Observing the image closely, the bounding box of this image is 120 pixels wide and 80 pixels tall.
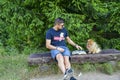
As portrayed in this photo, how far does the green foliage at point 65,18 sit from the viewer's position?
7160 millimetres

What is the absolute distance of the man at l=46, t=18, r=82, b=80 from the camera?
5.62 metres

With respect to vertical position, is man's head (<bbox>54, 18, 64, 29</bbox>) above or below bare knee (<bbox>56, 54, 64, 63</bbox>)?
above

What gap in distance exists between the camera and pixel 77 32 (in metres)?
7.27

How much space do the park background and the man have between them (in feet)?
3.27

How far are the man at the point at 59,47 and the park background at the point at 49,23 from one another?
3.27ft

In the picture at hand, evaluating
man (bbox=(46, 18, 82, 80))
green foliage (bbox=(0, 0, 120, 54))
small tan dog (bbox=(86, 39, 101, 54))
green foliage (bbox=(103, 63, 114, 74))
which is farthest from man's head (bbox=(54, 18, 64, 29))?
green foliage (bbox=(103, 63, 114, 74))

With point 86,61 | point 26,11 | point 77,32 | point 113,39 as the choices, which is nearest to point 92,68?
point 86,61

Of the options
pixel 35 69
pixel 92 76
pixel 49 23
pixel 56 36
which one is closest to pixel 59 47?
pixel 56 36

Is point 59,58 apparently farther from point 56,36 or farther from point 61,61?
point 56,36

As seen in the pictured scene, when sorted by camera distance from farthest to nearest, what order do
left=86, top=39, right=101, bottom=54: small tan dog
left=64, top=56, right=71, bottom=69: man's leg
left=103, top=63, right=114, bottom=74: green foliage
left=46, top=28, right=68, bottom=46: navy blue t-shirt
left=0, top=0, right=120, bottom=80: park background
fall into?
1. left=0, top=0, right=120, bottom=80: park background
2. left=86, top=39, right=101, bottom=54: small tan dog
3. left=103, top=63, right=114, bottom=74: green foliage
4. left=46, top=28, right=68, bottom=46: navy blue t-shirt
5. left=64, top=56, right=71, bottom=69: man's leg

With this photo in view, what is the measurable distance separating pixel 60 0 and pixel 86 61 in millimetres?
2008

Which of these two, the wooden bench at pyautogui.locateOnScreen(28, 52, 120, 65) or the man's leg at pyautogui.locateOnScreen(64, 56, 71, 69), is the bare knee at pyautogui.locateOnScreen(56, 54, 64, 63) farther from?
the wooden bench at pyautogui.locateOnScreen(28, 52, 120, 65)

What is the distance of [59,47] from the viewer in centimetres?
602

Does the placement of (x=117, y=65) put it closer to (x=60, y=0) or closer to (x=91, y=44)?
(x=91, y=44)
